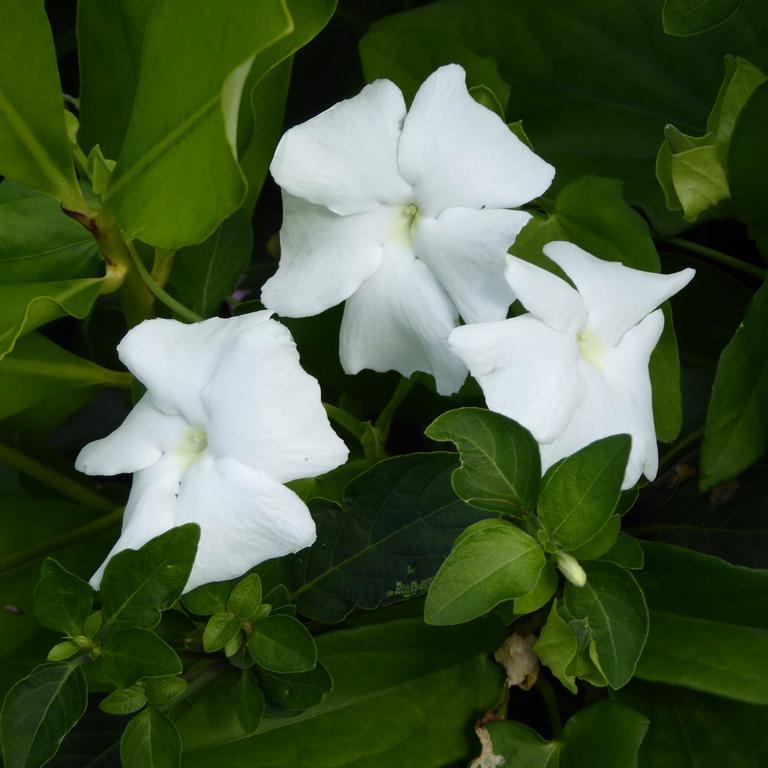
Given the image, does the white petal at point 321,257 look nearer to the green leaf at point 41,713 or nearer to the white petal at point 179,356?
the white petal at point 179,356

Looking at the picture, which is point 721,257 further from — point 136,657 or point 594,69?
point 136,657

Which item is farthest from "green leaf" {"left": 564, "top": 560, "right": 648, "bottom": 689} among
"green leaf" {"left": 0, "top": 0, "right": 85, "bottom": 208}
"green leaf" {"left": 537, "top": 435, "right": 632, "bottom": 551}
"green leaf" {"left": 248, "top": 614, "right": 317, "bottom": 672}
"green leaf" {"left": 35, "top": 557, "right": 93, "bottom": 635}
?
"green leaf" {"left": 0, "top": 0, "right": 85, "bottom": 208}

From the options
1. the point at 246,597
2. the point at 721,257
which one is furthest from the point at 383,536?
the point at 721,257

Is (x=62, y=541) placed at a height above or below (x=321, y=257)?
below

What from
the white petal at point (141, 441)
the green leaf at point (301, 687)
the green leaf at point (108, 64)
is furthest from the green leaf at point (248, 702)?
the green leaf at point (108, 64)

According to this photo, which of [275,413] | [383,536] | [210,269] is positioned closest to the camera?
[275,413]

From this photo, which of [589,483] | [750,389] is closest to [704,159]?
[750,389]
